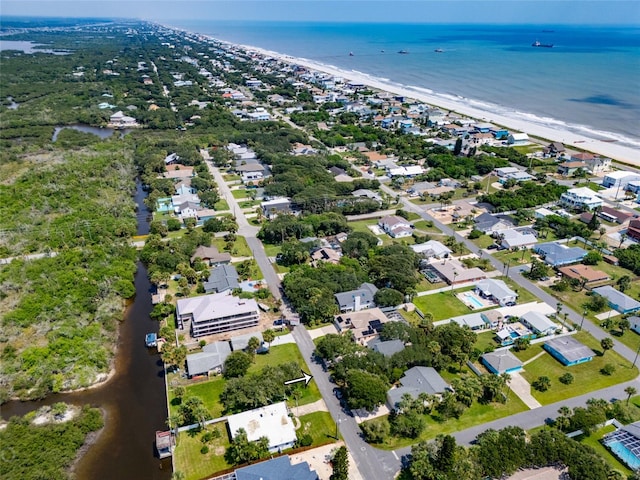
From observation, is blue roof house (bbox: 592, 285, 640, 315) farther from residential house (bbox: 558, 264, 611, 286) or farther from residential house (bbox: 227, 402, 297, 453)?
residential house (bbox: 227, 402, 297, 453)

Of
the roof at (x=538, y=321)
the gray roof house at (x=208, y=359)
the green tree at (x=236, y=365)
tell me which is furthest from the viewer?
the roof at (x=538, y=321)

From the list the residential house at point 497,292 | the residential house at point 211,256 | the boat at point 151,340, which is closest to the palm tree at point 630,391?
the residential house at point 497,292

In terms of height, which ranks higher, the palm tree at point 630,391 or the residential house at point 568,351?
the palm tree at point 630,391

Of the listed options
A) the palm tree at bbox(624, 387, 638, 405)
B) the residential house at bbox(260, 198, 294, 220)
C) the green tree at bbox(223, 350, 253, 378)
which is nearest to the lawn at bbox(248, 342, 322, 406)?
the green tree at bbox(223, 350, 253, 378)

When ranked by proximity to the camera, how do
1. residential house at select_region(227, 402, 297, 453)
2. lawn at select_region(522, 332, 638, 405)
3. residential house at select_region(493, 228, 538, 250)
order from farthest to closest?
residential house at select_region(493, 228, 538, 250) → lawn at select_region(522, 332, 638, 405) → residential house at select_region(227, 402, 297, 453)

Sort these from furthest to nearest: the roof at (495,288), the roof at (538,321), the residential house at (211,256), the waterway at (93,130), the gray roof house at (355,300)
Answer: the waterway at (93,130)
the residential house at (211,256)
the roof at (495,288)
the gray roof house at (355,300)
the roof at (538,321)

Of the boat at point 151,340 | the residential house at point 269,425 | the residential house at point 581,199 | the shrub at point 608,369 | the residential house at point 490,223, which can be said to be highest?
the residential house at point 581,199

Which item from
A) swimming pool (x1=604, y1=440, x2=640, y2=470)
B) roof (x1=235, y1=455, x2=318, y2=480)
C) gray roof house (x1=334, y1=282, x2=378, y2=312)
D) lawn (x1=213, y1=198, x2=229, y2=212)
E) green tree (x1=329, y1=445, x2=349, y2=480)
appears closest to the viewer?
roof (x1=235, y1=455, x2=318, y2=480)

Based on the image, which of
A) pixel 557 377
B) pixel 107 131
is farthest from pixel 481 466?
pixel 107 131

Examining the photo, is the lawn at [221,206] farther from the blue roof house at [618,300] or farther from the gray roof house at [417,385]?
the blue roof house at [618,300]
